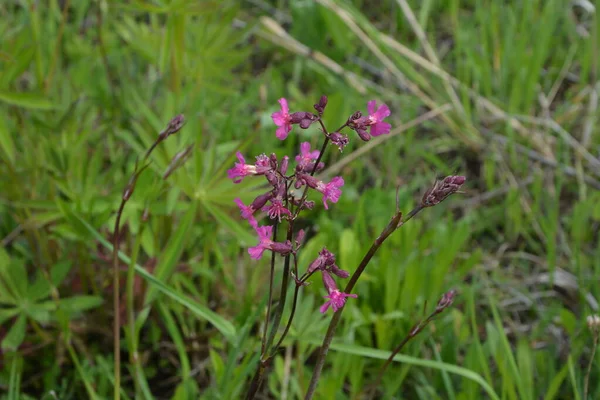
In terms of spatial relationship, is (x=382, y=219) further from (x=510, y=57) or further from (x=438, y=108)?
(x=510, y=57)

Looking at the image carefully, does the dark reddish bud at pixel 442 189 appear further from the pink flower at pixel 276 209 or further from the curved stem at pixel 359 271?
the pink flower at pixel 276 209

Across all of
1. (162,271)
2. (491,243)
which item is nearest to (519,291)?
(491,243)

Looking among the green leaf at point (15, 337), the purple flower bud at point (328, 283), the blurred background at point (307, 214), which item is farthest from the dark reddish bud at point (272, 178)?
the green leaf at point (15, 337)

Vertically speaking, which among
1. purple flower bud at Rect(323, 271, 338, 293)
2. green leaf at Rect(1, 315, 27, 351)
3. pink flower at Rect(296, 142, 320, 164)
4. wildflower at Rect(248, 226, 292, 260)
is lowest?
green leaf at Rect(1, 315, 27, 351)

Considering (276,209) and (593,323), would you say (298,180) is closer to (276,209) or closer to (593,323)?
(276,209)

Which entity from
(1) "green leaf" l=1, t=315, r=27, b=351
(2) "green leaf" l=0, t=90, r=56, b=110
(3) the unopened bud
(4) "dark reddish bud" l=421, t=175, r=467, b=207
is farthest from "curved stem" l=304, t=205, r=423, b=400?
(2) "green leaf" l=0, t=90, r=56, b=110

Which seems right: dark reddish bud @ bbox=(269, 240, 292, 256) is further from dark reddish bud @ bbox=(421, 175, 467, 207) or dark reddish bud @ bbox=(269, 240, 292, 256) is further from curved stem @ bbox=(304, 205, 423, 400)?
dark reddish bud @ bbox=(421, 175, 467, 207)

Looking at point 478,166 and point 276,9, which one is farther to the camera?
point 276,9

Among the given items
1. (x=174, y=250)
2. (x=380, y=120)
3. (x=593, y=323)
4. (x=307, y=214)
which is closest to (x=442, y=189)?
(x=380, y=120)
